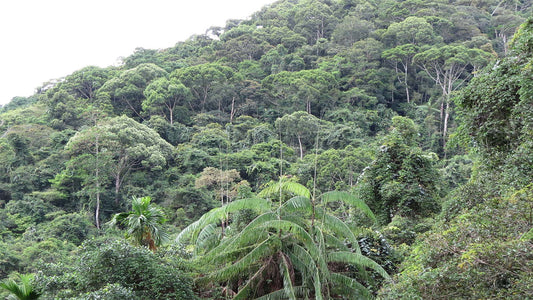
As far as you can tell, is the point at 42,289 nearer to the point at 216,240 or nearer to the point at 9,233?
the point at 216,240

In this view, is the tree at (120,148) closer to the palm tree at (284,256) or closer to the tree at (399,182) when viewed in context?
the tree at (399,182)

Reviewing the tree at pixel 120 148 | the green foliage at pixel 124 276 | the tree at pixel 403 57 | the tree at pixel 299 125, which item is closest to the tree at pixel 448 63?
the tree at pixel 403 57

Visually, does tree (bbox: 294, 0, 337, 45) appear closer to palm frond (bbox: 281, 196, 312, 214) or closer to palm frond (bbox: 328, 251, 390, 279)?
palm frond (bbox: 281, 196, 312, 214)

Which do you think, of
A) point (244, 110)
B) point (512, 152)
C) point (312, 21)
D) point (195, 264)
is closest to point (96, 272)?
point (195, 264)

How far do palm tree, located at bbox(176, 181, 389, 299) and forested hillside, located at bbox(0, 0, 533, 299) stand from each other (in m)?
0.03

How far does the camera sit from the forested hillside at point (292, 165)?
6.39m

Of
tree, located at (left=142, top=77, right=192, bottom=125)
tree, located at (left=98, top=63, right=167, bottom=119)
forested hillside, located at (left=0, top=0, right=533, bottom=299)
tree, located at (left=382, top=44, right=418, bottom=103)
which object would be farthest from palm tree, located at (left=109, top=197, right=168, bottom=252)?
tree, located at (left=382, top=44, right=418, bottom=103)

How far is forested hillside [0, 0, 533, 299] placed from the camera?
251 inches

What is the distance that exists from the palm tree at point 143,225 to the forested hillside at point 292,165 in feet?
0.18

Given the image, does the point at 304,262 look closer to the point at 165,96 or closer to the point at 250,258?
the point at 250,258

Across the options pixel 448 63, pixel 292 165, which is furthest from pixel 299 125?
pixel 448 63

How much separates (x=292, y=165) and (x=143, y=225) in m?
15.5

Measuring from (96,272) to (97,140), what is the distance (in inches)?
774

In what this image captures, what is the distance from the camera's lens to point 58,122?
1222 inches
